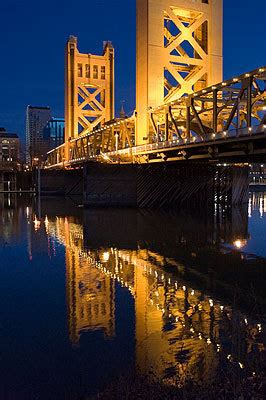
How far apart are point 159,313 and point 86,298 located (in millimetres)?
1726

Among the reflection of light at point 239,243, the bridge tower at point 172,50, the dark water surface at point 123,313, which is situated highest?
the bridge tower at point 172,50

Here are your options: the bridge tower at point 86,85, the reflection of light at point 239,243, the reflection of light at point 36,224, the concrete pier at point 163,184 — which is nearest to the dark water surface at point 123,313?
the reflection of light at point 239,243

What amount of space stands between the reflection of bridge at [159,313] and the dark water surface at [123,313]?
0.7 inches

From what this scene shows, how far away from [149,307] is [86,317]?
1.25 meters

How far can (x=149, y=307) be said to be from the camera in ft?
27.9

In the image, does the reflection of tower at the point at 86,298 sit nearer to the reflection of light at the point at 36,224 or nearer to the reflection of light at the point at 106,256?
the reflection of light at the point at 106,256

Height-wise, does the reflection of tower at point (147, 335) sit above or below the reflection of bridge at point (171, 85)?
below

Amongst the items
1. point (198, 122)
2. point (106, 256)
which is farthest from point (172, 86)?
point (106, 256)

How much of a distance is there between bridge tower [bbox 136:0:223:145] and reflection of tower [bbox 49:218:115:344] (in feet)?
83.1

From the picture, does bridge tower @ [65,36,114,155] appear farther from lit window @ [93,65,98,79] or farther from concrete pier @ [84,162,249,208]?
concrete pier @ [84,162,249,208]

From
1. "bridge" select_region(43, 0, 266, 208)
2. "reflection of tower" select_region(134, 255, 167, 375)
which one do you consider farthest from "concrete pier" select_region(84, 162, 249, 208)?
"reflection of tower" select_region(134, 255, 167, 375)

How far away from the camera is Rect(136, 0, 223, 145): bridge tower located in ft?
124

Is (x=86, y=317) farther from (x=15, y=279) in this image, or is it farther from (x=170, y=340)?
(x=15, y=279)

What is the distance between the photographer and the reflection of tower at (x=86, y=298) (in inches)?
294
